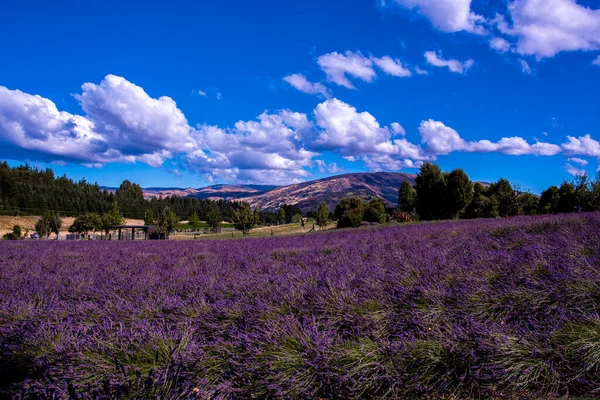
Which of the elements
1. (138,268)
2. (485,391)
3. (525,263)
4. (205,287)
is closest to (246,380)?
(485,391)

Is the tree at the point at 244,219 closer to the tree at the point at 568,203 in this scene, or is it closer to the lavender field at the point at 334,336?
the tree at the point at 568,203

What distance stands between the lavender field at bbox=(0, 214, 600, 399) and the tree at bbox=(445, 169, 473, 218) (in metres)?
46.1

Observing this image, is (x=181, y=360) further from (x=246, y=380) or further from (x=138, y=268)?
(x=138, y=268)

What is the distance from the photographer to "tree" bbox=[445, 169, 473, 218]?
47.1 metres

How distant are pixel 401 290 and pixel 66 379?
3091 millimetres

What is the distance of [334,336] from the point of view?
127 inches

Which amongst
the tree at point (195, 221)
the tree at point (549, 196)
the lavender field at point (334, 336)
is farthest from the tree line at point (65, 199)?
the lavender field at point (334, 336)

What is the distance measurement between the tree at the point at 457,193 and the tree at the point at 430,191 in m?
1.02

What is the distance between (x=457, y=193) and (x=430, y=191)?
16.3 ft

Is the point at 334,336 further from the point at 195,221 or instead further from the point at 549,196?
the point at 195,221

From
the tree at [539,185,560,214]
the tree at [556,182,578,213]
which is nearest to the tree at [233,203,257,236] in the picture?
the tree at [556,182,578,213]

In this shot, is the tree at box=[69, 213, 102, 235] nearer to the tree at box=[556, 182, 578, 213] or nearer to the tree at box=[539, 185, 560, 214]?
the tree at box=[556, 182, 578, 213]

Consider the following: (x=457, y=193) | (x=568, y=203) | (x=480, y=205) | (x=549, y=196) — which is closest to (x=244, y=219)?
(x=457, y=193)

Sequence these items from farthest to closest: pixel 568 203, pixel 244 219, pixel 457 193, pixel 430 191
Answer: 1. pixel 430 191
2. pixel 457 193
3. pixel 244 219
4. pixel 568 203
